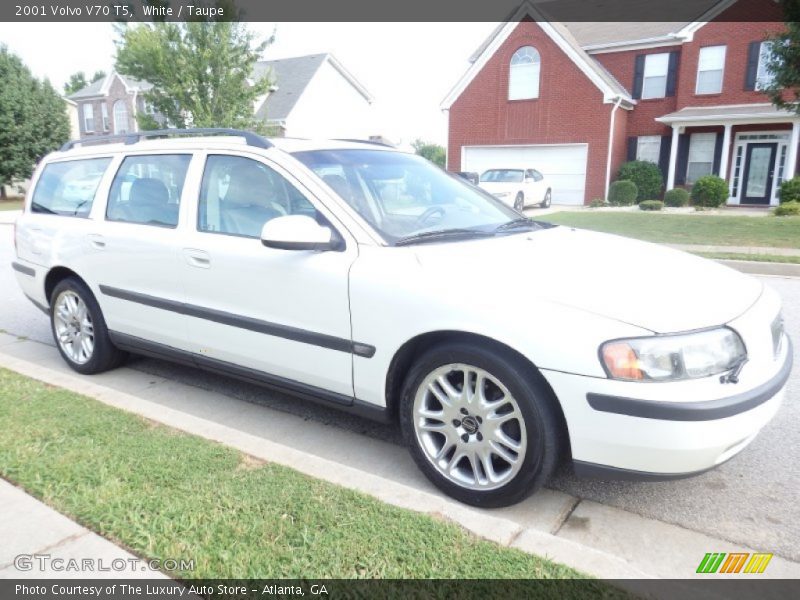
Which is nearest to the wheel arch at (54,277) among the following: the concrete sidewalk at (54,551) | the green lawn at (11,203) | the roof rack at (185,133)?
the roof rack at (185,133)

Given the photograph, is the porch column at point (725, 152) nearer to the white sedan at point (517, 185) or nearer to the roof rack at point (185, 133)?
the white sedan at point (517, 185)

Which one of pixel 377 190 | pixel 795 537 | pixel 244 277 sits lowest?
pixel 795 537

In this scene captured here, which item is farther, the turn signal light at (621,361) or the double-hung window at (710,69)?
the double-hung window at (710,69)

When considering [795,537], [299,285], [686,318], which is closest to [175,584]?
[299,285]

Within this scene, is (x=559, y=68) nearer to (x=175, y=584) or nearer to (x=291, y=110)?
(x=291, y=110)

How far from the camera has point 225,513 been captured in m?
2.72

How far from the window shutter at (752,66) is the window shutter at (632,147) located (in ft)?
13.2

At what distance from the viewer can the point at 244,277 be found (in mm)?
3652

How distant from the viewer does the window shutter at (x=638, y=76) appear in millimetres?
24031

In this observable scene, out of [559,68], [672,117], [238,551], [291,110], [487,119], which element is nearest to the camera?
[238,551]

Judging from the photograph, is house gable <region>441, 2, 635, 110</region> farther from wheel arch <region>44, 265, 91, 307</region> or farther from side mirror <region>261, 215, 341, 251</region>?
side mirror <region>261, 215, 341, 251</region>

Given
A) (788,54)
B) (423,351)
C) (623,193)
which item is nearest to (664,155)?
(623,193)

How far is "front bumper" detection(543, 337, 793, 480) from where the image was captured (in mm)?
2477

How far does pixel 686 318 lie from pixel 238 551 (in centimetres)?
203
